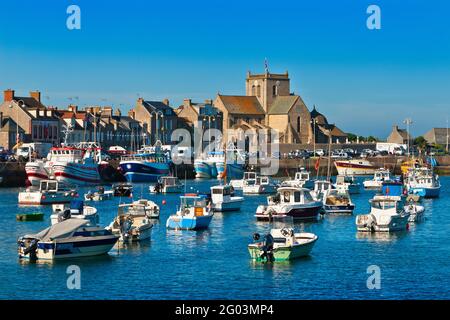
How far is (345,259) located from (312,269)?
3570mm

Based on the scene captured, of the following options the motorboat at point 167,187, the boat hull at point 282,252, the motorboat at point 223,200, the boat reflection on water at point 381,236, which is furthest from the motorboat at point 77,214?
the motorboat at point 167,187

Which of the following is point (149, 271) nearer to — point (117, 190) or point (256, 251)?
point (256, 251)

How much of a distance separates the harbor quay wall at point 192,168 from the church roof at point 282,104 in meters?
24.1

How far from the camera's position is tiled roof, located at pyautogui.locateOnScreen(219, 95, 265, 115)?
157 meters

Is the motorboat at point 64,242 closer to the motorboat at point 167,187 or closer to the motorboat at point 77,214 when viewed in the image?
the motorboat at point 77,214

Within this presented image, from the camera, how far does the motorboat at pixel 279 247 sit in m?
39.6

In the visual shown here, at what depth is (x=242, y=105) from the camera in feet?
525

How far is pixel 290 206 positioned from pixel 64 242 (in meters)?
20.3

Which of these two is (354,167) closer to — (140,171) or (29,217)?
(140,171)

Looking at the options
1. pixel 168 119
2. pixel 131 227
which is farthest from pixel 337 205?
pixel 168 119

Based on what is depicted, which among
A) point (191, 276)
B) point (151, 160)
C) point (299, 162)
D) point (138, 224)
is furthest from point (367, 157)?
point (191, 276)

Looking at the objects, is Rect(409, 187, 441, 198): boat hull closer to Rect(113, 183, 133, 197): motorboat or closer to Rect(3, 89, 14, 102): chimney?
Rect(113, 183, 133, 197): motorboat

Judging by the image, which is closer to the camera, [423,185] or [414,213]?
[414,213]

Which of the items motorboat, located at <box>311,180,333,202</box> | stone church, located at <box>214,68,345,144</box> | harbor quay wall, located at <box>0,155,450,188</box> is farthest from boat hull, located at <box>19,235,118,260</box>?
stone church, located at <box>214,68,345,144</box>
